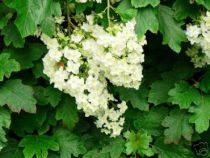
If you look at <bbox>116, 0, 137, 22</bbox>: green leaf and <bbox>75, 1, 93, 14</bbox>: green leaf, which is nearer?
<bbox>116, 0, 137, 22</bbox>: green leaf

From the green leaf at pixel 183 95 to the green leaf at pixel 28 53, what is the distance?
2.91ft

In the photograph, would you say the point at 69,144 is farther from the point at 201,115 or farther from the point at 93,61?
the point at 201,115

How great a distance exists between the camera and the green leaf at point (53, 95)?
114 inches

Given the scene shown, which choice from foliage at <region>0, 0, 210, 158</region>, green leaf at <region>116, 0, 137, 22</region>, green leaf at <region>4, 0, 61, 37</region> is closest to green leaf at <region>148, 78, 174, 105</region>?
foliage at <region>0, 0, 210, 158</region>

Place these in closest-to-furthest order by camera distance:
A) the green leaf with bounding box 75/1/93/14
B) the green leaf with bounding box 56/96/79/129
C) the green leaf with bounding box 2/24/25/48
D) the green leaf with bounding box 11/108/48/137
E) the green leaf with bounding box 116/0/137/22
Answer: the green leaf with bounding box 116/0/137/22, the green leaf with bounding box 75/1/93/14, the green leaf with bounding box 2/24/25/48, the green leaf with bounding box 56/96/79/129, the green leaf with bounding box 11/108/48/137

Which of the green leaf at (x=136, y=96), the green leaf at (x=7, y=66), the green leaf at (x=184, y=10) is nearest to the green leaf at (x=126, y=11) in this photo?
the green leaf at (x=184, y=10)

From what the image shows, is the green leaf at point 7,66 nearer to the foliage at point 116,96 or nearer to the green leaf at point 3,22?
the foliage at point 116,96

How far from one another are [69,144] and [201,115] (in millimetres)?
890

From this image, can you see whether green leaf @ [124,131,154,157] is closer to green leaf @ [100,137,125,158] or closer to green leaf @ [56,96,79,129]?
green leaf @ [100,137,125,158]

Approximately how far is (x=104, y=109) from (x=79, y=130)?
0.45 m

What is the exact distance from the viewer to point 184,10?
8.98 feet

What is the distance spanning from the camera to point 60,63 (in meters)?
2.61

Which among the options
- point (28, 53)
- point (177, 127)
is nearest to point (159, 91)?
point (177, 127)

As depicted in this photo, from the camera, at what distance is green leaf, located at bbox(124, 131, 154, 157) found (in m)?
2.99
